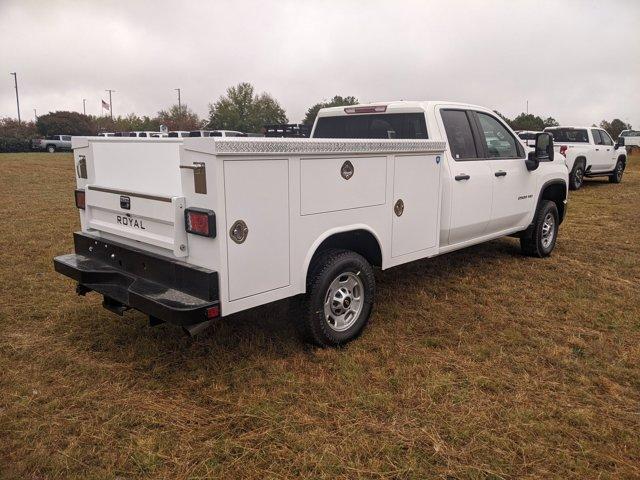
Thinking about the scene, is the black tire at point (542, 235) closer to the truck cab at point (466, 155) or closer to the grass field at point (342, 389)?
the truck cab at point (466, 155)

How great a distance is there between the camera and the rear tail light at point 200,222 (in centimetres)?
309

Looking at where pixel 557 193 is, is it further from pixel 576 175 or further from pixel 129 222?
pixel 576 175

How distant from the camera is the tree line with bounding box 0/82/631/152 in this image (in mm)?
53094

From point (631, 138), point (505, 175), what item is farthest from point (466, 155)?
point (631, 138)

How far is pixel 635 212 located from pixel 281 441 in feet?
34.0

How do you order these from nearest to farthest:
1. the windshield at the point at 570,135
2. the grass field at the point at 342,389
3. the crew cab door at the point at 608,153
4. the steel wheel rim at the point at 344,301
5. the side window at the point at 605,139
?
the grass field at the point at 342,389 < the steel wheel rim at the point at 344,301 < the windshield at the point at 570,135 < the crew cab door at the point at 608,153 < the side window at the point at 605,139

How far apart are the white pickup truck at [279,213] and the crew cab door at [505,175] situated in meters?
0.12

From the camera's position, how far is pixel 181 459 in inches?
111

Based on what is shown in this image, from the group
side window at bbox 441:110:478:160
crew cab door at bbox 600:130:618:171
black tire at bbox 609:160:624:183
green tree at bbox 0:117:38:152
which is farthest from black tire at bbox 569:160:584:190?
green tree at bbox 0:117:38:152

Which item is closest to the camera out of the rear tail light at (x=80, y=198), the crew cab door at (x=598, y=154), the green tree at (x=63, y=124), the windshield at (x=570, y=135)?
the rear tail light at (x=80, y=198)

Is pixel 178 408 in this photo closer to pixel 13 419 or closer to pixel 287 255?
pixel 13 419

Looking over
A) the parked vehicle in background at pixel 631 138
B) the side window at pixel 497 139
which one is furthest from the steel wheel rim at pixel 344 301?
the parked vehicle in background at pixel 631 138

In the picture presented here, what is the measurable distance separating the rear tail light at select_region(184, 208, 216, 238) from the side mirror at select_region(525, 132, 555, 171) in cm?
432

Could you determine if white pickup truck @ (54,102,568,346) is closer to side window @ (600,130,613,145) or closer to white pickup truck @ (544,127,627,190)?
white pickup truck @ (544,127,627,190)
